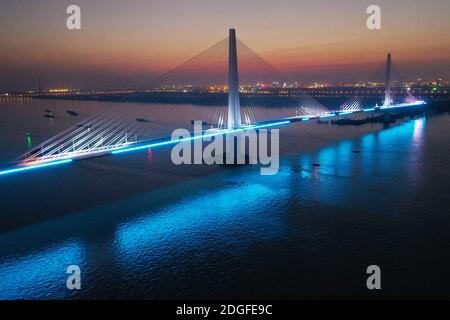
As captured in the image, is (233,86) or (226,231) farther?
(233,86)

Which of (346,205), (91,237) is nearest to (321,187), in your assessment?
(346,205)

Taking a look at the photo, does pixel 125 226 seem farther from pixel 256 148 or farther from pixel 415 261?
pixel 256 148

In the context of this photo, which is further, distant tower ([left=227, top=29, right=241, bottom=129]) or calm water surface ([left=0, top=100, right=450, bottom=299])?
distant tower ([left=227, top=29, right=241, bottom=129])

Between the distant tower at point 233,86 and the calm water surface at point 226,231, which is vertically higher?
the distant tower at point 233,86

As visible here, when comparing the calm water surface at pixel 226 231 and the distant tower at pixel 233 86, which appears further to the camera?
the distant tower at pixel 233 86

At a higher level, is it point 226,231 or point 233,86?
point 233,86
